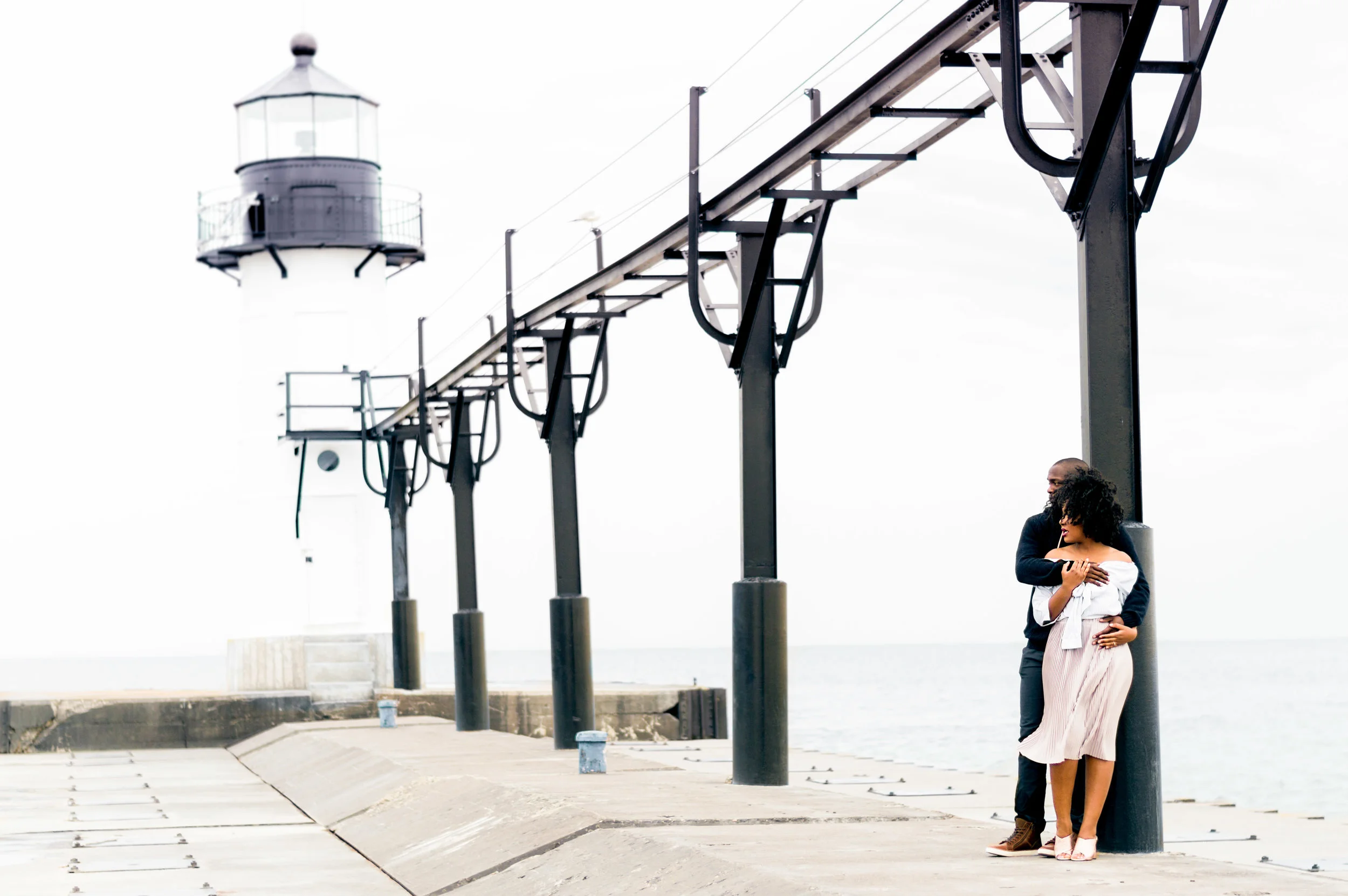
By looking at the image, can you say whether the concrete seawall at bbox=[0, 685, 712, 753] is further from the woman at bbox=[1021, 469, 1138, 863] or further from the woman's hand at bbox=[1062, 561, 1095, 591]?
the woman's hand at bbox=[1062, 561, 1095, 591]

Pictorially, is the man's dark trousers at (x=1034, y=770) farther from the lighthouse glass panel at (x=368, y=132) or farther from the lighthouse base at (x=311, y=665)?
the lighthouse glass panel at (x=368, y=132)

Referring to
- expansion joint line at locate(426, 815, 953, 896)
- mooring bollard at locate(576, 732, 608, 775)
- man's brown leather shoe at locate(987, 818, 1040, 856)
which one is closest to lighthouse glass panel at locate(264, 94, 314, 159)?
mooring bollard at locate(576, 732, 608, 775)

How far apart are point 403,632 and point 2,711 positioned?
5802 millimetres

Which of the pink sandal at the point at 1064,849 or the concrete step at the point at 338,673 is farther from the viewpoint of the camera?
the concrete step at the point at 338,673

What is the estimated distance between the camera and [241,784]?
1872 cm

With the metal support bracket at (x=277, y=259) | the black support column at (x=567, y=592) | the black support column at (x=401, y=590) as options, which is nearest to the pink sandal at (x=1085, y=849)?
the black support column at (x=567, y=592)

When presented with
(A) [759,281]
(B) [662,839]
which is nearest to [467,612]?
(A) [759,281]

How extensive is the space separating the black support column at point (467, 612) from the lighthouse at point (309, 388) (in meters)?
6.14

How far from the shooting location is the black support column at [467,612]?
21.3 meters

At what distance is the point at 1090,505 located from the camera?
7582mm

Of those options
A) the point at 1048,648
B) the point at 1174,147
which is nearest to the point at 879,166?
the point at 1174,147

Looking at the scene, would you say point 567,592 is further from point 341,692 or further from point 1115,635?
point 341,692

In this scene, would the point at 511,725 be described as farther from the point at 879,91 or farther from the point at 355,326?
the point at 879,91

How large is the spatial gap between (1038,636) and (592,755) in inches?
257
